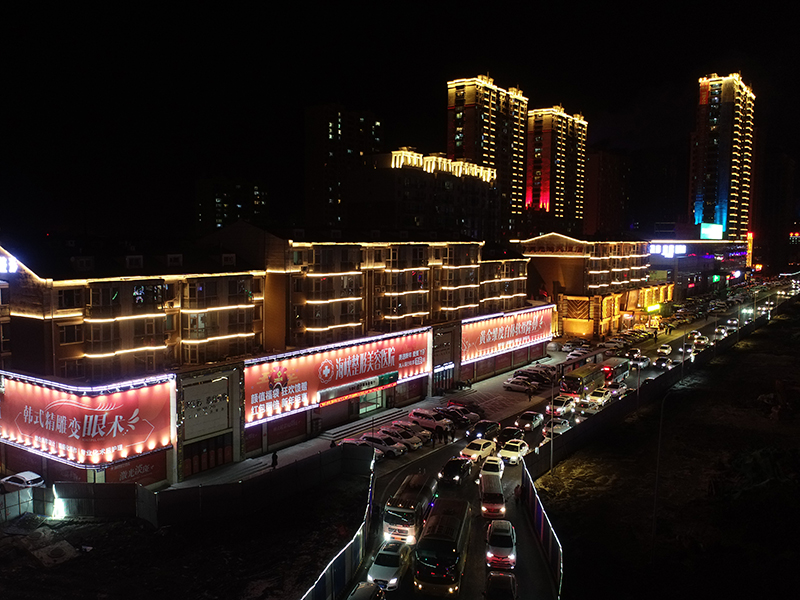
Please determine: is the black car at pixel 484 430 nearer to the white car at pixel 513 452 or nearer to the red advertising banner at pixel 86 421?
the white car at pixel 513 452

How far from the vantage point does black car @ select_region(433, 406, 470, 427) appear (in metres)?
50.7

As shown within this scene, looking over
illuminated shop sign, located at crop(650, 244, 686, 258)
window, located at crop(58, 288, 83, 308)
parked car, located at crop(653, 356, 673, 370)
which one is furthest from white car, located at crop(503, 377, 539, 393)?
illuminated shop sign, located at crop(650, 244, 686, 258)

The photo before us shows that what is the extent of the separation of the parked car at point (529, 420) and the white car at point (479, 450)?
727 centimetres

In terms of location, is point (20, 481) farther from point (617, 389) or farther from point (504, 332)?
point (617, 389)

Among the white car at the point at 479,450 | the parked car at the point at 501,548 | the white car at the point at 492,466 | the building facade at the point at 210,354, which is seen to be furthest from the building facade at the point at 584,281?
the parked car at the point at 501,548

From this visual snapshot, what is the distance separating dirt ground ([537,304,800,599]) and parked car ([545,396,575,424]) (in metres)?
4.67

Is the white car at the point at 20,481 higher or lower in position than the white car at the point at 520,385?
lower

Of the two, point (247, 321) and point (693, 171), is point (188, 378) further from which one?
point (693, 171)

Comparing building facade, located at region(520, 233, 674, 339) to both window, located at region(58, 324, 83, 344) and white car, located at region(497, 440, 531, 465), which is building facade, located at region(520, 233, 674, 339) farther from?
window, located at region(58, 324, 83, 344)

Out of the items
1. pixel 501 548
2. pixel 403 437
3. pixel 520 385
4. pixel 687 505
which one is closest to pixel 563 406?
pixel 520 385

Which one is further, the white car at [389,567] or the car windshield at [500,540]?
the car windshield at [500,540]

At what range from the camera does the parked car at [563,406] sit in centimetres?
5409

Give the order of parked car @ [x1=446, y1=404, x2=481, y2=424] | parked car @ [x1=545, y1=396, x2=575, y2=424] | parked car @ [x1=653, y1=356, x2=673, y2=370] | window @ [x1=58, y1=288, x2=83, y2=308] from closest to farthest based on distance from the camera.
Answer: window @ [x1=58, y1=288, x2=83, y2=308] → parked car @ [x1=446, y1=404, x2=481, y2=424] → parked car @ [x1=545, y1=396, x2=575, y2=424] → parked car @ [x1=653, y1=356, x2=673, y2=370]

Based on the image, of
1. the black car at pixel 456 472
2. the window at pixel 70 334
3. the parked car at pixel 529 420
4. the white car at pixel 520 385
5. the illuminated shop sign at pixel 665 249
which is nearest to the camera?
the window at pixel 70 334
